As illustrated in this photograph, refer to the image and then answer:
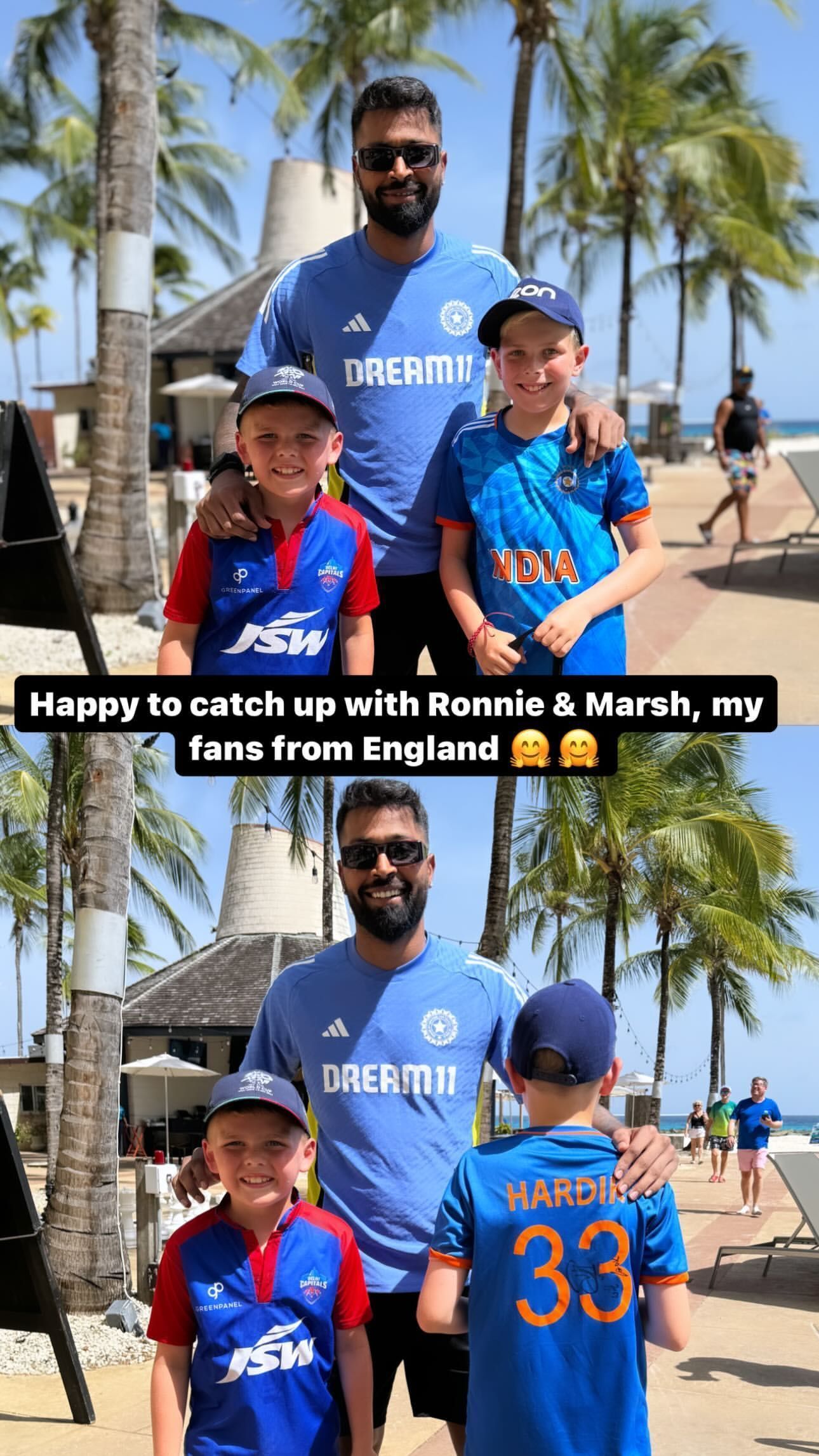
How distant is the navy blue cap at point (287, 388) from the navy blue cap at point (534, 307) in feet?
1.64

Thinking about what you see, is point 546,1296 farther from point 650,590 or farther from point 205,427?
point 205,427

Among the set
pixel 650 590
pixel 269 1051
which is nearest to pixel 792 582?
pixel 650 590

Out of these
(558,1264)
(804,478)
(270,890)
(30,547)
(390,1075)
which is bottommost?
(558,1264)

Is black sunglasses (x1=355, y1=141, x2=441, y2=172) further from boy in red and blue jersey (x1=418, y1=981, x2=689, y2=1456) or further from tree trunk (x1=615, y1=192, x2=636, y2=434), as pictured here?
tree trunk (x1=615, y1=192, x2=636, y2=434)

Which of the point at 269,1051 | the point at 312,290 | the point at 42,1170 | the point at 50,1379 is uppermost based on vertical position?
the point at 312,290

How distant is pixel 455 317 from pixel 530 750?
1.28 metres

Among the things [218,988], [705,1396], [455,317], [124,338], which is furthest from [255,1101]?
[218,988]

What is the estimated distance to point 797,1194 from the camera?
9859mm

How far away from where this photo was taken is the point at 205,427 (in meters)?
41.8

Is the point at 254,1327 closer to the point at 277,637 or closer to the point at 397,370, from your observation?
the point at 277,637

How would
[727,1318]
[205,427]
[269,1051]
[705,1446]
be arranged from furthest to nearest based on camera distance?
[205,427] → [727,1318] → [705,1446] → [269,1051]

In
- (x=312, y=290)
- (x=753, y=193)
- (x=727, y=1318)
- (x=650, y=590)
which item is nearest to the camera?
(x=312, y=290)

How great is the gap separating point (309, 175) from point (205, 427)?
803cm

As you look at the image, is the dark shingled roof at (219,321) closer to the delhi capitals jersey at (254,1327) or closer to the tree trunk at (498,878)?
the tree trunk at (498,878)
